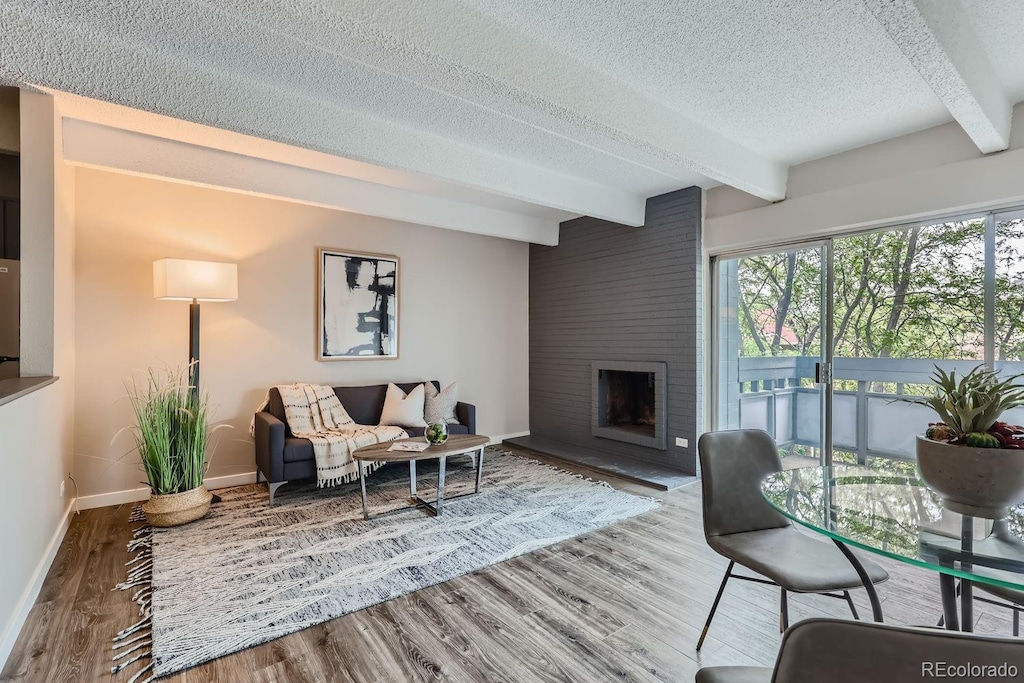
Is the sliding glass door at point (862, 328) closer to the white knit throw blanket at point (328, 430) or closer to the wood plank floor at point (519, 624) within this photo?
the wood plank floor at point (519, 624)

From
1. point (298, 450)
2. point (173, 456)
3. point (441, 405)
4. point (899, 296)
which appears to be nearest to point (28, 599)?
point (173, 456)

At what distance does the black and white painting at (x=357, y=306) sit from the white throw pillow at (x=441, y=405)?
62cm

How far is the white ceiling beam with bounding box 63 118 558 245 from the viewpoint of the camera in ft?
9.66

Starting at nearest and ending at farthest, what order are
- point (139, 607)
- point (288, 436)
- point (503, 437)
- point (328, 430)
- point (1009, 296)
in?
1. point (139, 607)
2. point (1009, 296)
3. point (288, 436)
4. point (328, 430)
5. point (503, 437)

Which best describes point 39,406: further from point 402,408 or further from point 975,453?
point 975,453

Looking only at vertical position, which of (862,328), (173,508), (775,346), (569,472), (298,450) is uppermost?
(862,328)

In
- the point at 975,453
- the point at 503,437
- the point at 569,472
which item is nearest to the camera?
the point at 975,453

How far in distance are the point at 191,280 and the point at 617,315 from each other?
12.6ft

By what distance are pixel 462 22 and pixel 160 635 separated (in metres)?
2.85

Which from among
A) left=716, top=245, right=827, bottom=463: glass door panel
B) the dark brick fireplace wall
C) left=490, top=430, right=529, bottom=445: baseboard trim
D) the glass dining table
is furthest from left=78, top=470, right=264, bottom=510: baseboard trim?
left=716, top=245, right=827, bottom=463: glass door panel

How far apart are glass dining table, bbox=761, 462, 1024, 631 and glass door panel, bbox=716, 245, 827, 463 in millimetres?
2320

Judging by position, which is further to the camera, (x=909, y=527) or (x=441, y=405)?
(x=441, y=405)

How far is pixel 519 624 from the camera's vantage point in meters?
2.13

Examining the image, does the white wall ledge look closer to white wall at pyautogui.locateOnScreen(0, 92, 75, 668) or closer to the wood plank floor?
white wall at pyautogui.locateOnScreen(0, 92, 75, 668)
